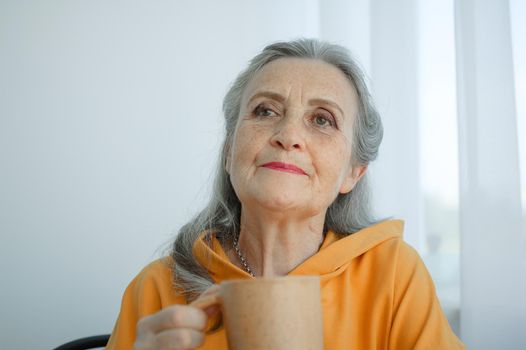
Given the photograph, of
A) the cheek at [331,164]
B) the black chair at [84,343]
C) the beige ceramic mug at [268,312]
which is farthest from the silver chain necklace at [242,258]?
the beige ceramic mug at [268,312]

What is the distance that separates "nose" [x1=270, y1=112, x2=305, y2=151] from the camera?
1.27 m

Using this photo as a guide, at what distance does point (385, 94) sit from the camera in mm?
2027

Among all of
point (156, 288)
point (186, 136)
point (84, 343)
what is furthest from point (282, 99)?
point (186, 136)

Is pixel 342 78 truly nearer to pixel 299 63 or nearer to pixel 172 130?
pixel 299 63

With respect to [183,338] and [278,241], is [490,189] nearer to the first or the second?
[278,241]

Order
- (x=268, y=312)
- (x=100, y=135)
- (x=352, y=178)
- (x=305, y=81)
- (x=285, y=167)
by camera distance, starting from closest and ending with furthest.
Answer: (x=268, y=312) → (x=285, y=167) → (x=305, y=81) → (x=352, y=178) → (x=100, y=135)

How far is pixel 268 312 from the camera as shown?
0.71 metres

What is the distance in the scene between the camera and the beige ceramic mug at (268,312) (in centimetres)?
71

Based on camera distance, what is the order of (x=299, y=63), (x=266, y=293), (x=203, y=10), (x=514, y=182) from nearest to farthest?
(x=266, y=293) → (x=299, y=63) → (x=514, y=182) → (x=203, y=10)

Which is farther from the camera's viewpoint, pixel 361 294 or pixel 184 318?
pixel 361 294

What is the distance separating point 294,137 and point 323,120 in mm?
150

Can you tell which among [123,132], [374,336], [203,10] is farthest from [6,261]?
[374,336]

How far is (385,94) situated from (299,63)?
717 mm

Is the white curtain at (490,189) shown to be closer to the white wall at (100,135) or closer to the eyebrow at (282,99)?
the eyebrow at (282,99)
